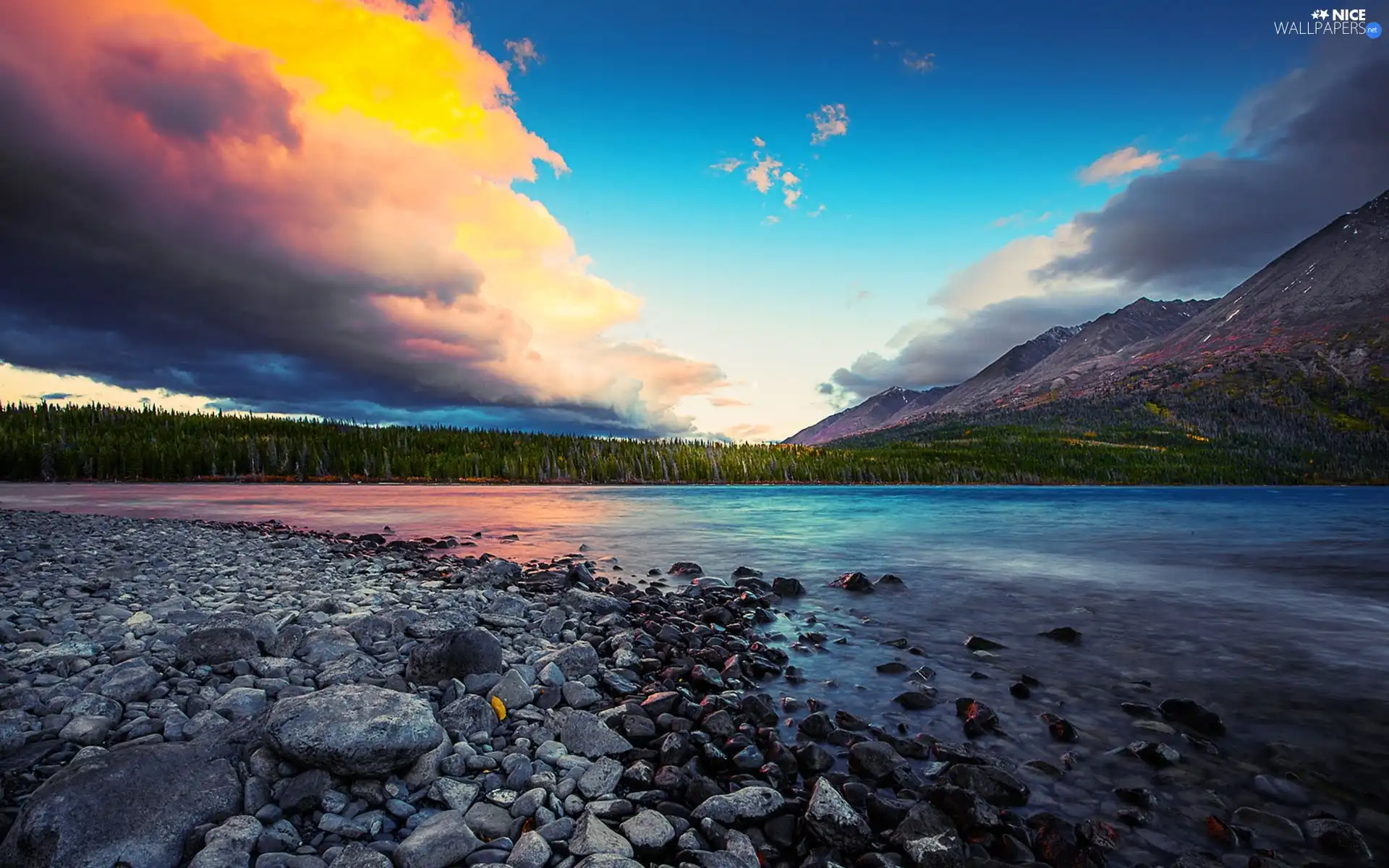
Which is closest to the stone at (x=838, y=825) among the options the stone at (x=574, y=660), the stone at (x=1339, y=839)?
the stone at (x=574, y=660)

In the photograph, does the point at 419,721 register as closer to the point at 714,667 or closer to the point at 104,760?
the point at 104,760

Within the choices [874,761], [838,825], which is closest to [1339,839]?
[874,761]

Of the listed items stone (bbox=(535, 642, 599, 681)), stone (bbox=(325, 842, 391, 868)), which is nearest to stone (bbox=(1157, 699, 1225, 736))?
stone (bbox=(535, 642, 599, 681))

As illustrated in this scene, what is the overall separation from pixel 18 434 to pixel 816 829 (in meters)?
185

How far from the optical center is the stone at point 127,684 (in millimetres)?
6801

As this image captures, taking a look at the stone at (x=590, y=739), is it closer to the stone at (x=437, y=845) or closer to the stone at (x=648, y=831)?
the stone at (x=648, y=831)

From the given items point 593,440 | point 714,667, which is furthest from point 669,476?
point 714,667

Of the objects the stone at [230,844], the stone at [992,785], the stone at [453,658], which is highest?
the stone at [453,658]

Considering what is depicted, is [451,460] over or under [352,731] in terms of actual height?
over

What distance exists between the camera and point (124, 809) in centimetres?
458

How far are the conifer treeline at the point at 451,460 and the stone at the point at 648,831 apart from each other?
156m

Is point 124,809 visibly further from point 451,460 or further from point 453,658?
point 451,460

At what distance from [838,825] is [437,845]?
358 centimetres

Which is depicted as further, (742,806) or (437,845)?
(742,806)
